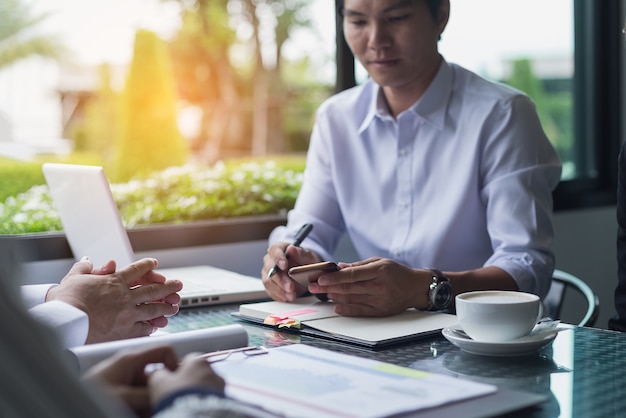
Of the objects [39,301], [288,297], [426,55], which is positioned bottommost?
[288,297]

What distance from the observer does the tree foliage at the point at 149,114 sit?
325 cm

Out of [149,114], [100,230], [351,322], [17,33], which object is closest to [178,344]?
[351,322]

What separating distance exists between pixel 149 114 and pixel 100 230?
1422 mm

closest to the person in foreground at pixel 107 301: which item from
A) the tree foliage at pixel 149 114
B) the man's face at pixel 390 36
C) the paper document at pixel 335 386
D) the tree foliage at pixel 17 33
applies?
the paper document at pixel 335 386

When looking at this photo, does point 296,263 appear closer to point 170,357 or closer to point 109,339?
point 109,339

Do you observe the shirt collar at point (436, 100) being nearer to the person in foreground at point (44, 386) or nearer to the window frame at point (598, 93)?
the person in foreground at point (44, 386)

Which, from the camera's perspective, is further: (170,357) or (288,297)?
(288,297)

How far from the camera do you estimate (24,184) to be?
9.02ft

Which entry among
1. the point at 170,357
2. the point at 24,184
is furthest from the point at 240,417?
the point at 24,184

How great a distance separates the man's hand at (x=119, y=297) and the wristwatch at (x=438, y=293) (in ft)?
1.74

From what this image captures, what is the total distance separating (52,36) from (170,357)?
2165 millimetres

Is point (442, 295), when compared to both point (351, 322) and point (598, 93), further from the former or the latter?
point (598, 93)

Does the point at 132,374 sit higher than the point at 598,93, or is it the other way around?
the point at 598,93

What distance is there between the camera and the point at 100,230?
1.97 meters
